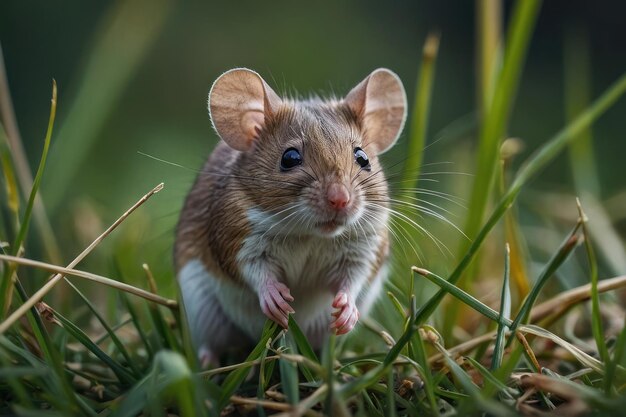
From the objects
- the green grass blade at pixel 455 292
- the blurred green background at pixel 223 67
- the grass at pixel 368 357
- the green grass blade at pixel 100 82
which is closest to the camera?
the grass at pixel 368 357

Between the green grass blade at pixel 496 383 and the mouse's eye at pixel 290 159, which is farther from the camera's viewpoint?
the mouse's eye at pixel 290 159

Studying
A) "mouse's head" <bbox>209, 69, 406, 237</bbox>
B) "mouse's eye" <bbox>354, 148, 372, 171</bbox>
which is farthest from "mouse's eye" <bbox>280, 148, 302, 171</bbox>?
"mouse's eye" <bbox>354, 148, 372, 171</bbox>

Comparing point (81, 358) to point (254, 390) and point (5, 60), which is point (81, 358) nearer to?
point (254, 390)

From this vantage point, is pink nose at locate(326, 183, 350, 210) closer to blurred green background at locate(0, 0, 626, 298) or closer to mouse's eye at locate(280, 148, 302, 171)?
mouse's eye at locate(280, 148, 302, 171)

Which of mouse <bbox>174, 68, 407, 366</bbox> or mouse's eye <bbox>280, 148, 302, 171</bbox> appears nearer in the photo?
mouse <bbox>174, 68, 407, 366</bbox>

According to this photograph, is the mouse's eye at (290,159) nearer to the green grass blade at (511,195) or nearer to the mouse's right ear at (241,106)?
the mouse's right ear at (241,106)

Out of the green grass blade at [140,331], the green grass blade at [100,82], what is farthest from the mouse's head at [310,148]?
the green grass blade at [100,82]

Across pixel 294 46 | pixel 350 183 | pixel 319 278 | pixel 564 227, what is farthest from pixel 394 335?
pixel 294 46

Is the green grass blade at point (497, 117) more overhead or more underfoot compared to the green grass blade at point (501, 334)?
more overhead
